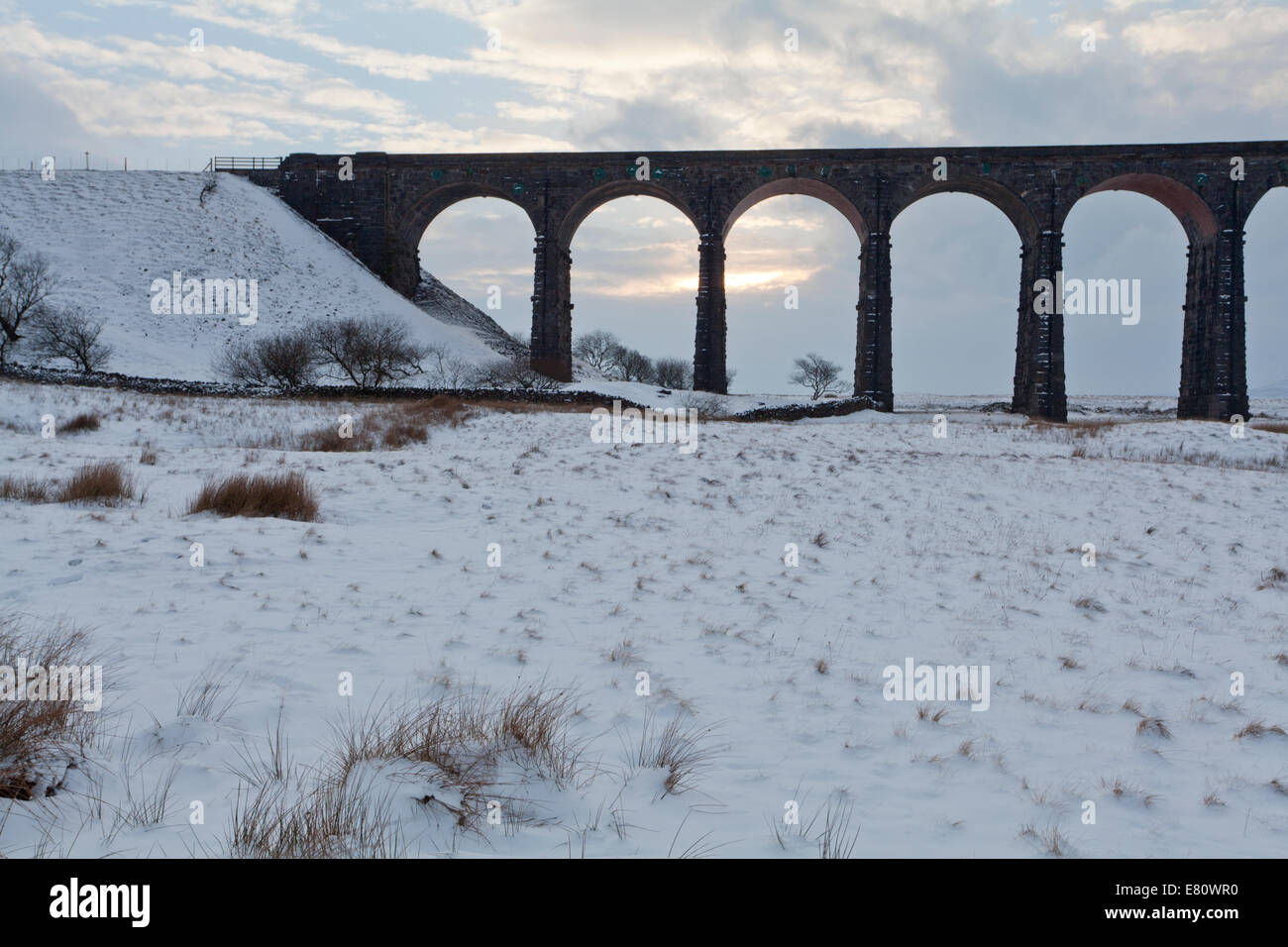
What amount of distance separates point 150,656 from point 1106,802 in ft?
15.4

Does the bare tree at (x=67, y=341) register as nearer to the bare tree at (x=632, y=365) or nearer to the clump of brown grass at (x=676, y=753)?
the clump of brown grass at (x=676, y=753)

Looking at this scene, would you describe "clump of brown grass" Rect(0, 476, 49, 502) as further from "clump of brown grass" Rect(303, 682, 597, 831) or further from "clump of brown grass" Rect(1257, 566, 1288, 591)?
"clump of brown grass" Rect(1257, 566, 1288, 591)

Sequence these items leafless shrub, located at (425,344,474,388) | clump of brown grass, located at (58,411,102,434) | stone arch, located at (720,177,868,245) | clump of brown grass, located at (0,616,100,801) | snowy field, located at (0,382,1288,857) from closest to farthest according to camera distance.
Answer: clump of brown grass, located at (0,616,100,801)
snowy field, located at (0,382,1288,857)
clump of brown grass, located at (58,411,102,434)
leafless shrub, located at (425,344,474,388)
stone arch, located at (720,177,868,245)

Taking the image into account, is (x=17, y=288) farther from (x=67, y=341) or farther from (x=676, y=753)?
(x=676, y=753)

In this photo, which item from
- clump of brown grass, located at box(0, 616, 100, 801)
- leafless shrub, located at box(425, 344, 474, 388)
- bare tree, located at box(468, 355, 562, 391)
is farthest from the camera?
leafless shrub, located at box(425, 344, 474, 388)

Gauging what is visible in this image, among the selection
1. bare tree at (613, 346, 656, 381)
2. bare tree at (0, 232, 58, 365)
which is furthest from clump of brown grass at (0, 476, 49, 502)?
bare tree at (613, 346, 656, 381)

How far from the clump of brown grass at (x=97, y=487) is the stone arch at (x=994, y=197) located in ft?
105

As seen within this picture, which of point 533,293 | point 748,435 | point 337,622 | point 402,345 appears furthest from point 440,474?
point 533,293

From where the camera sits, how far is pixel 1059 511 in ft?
31.3

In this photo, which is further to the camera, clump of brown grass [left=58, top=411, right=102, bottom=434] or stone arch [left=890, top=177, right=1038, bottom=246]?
stone arch [left=890, top=177, right=1038, bottom=246]

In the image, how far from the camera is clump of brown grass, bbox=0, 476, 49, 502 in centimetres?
733

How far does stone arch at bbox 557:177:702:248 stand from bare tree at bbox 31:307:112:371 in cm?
1901

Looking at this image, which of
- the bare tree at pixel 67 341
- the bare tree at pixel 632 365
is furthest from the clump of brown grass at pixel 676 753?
the bare tree at pixel 632 365

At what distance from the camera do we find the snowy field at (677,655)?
2832 mm
